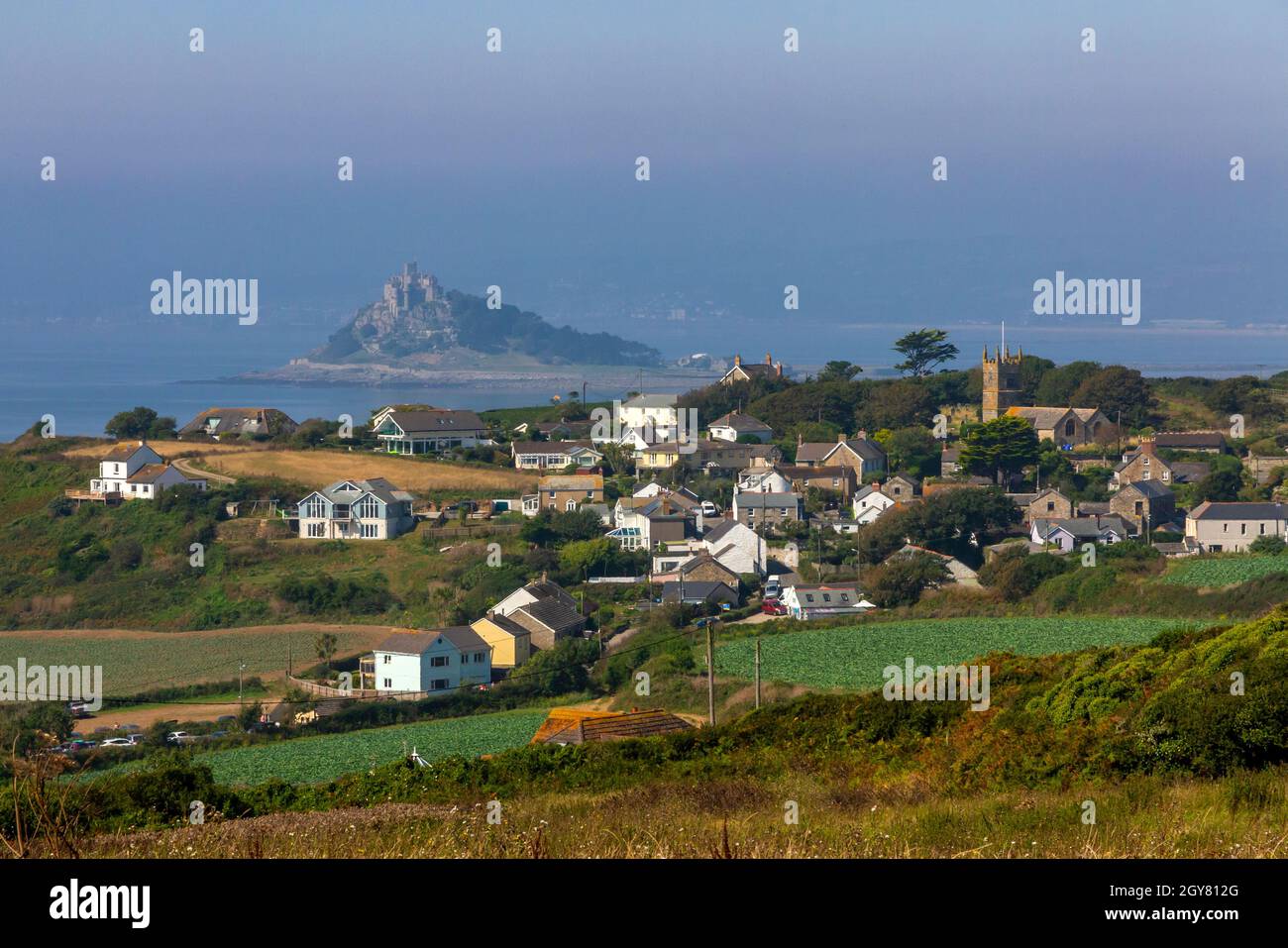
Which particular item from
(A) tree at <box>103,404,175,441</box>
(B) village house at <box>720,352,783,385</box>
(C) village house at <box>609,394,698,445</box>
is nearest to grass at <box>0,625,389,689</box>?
(A) tree at <box>103,404,175,441</box>

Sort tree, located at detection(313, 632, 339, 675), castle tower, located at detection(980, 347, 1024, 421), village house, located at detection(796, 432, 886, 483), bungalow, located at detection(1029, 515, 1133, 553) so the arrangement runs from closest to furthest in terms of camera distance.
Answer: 1. tree, located at detection(313, 632, 339, 675)
2. bungalow, located at detection(1029, 515, 1133, 553)
3. village house, located at detection(796, 432, 886, 483)
4. castle tower, located at detection(980, 347, 1024, 421)

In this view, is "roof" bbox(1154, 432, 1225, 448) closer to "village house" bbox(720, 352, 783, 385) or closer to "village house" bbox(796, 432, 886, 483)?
"village house" bbox(796, 432, 886, 483)

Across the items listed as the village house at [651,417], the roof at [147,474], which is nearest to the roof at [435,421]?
the village house at [651,417]

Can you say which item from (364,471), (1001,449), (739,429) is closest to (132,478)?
(364,471)

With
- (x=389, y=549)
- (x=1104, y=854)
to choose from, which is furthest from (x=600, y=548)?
(x=1104, y=854)

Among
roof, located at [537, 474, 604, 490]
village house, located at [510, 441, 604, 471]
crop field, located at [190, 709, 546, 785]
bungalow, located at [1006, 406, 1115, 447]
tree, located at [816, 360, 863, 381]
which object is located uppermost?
tree, located at [816, 360, 863, 381]

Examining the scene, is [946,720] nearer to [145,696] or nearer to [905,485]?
[145,696]

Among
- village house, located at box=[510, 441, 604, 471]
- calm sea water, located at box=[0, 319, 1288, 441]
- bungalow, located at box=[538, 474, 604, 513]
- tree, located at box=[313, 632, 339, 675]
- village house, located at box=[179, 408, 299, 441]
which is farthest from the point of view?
calm sea water, located at box=[0, 319, 1288, 441]
